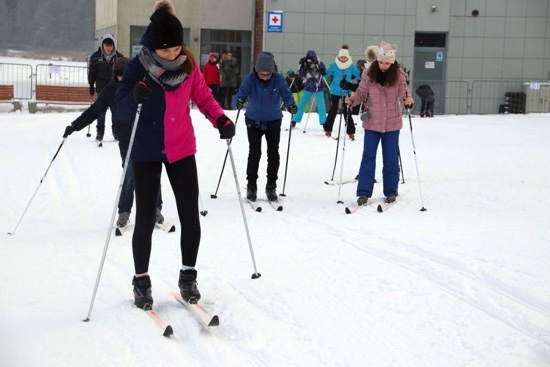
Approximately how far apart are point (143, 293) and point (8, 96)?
18.5m

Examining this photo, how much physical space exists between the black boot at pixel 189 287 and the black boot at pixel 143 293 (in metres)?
0.22

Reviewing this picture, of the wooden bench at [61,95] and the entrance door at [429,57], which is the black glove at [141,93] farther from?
the entrance door at [429,57]

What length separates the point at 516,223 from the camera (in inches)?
304

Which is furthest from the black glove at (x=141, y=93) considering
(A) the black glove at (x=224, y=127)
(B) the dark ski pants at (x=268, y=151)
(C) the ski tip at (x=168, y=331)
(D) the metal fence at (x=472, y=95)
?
(D) the metal fence at (x=472, y=95)

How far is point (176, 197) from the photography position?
502 centimetres

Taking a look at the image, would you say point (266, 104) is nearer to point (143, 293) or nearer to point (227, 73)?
point (143, 293)

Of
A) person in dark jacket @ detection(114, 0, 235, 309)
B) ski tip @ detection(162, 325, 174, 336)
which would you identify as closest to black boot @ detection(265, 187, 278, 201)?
person in dark jacket @ detection(114, 0, 235, 309)

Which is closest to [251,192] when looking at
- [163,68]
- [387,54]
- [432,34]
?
[387,54]

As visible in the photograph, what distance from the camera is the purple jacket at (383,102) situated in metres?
8.61

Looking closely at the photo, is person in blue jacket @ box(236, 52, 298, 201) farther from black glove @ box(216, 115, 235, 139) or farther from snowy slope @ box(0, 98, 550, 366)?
black glove @ box(216, 115, 235, 139)

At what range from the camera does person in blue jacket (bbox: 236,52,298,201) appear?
884 cm

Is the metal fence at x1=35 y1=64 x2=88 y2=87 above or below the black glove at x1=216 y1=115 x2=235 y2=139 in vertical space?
above

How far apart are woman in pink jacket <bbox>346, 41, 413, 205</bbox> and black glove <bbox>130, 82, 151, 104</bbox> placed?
4.34 m

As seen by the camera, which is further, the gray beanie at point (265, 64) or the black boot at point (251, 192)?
the black boot at point (251, 192)
